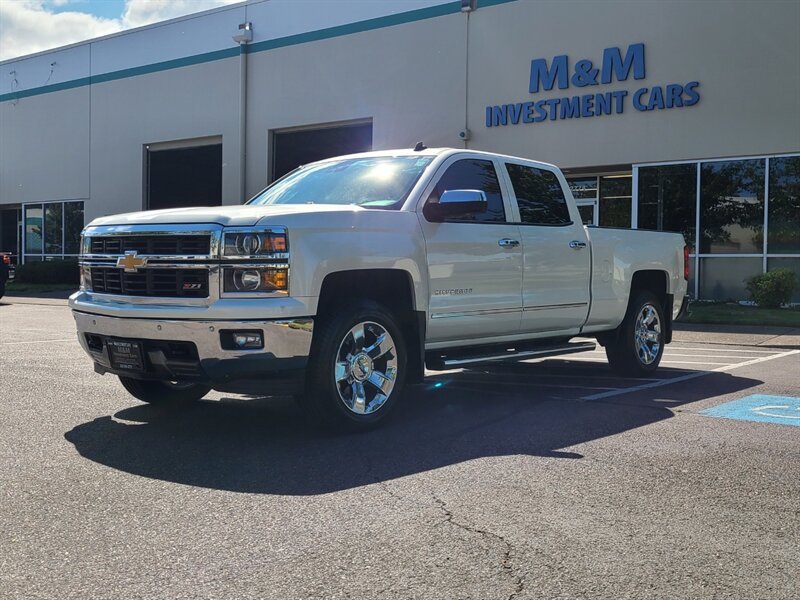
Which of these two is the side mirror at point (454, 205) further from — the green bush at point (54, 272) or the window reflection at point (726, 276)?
the green bush at point (54, 272)

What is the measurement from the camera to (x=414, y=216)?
6.59 metres

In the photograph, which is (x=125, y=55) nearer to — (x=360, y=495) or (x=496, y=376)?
(x=496, y=376)

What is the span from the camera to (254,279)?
565 centimetres

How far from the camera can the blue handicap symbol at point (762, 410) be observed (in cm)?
688

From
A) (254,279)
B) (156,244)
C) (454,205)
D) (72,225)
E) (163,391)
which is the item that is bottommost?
(163,391)

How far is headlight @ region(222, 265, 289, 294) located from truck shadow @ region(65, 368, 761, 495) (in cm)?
105

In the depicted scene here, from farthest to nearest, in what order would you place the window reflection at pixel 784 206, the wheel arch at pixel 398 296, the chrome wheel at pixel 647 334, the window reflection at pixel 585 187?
the window reflection at pixel 585 187
the window reflection at pixel 784 206
the chrome wheel at pixel 647 334
the wheel arch at pixel 398 296

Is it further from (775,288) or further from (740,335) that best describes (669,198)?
(740,335)

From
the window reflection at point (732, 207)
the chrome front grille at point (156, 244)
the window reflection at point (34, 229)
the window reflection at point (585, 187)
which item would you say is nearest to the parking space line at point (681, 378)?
the chrome front grille at point (156, 244)

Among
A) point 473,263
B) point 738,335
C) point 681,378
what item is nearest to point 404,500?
point 473,263

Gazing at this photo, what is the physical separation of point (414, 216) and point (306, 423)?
70.0 inches

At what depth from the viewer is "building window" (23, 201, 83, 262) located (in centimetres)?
3447

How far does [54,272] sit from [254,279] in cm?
2712

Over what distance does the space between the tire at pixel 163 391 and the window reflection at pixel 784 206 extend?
15.3 metres
